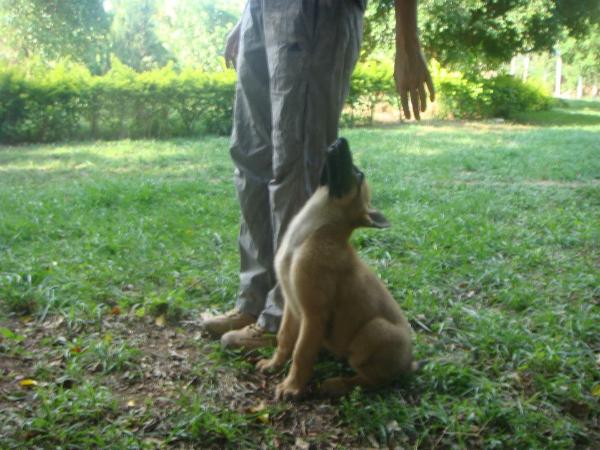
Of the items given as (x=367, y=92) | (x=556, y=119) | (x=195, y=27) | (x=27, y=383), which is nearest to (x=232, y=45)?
(x=27, y=383)

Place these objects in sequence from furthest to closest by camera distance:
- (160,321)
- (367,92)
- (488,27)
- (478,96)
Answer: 1. (488,27)
2. (478,96)
3. (367,92)
4. (160,321)

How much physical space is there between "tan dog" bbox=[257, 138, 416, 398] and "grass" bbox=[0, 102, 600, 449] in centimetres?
15

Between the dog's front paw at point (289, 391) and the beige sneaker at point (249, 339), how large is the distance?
463 millimetres

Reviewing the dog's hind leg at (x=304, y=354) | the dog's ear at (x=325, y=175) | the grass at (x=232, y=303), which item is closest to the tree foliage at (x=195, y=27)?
the grass at (x=232, y=303)

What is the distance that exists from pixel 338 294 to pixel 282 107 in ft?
2.86

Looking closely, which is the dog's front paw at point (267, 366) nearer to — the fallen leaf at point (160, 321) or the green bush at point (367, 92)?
the fallen leaf at point (160, 321)

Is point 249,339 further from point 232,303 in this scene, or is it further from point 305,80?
point 305,80

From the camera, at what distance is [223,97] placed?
47.3 ft

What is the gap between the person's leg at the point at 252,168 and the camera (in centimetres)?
310

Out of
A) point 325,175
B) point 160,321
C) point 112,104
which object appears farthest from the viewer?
point 112,104

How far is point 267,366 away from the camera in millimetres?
2986

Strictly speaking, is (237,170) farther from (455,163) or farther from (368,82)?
(368,82)

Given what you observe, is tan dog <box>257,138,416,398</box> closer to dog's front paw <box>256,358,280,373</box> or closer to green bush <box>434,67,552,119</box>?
dog's front paw <box>256,358,280,373</box>

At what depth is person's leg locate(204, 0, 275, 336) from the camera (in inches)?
122
